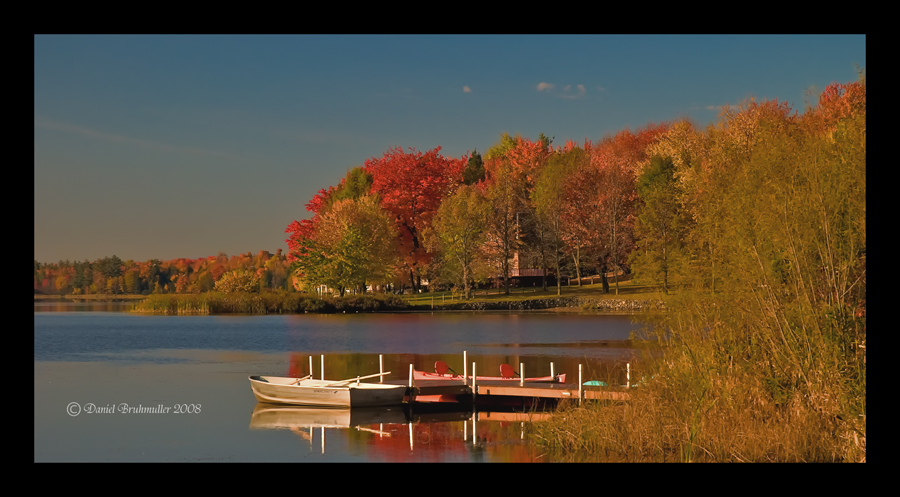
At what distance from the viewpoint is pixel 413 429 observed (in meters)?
24.1

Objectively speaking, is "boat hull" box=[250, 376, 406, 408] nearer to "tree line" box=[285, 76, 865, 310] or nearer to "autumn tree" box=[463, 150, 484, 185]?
"tree line" box=[285, 76, 865, 310]

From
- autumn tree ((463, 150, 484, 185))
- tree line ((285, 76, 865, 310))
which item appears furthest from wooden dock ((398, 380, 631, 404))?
autumn tree ((463, 150, 484, 185))

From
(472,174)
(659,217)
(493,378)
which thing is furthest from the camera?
(472,174)

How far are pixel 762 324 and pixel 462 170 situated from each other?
81.3 m

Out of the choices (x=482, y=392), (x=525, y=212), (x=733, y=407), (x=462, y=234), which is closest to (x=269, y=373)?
(x=482, y=392)

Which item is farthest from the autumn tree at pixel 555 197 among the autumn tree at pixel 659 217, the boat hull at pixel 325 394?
the boat hull at pixel 325 394

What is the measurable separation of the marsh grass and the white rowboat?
49.1 meters

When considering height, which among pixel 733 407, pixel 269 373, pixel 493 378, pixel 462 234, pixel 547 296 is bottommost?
pixel 269 373

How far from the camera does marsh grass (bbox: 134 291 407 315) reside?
78000 mm

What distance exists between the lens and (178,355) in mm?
43938

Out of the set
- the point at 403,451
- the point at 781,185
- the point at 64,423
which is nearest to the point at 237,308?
the point at 64,423

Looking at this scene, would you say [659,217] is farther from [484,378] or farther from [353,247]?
[484,378]

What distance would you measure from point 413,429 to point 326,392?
4398 mm
